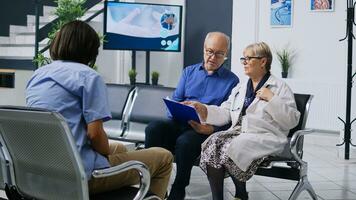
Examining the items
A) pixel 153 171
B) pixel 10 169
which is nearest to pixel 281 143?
pixel 153 171

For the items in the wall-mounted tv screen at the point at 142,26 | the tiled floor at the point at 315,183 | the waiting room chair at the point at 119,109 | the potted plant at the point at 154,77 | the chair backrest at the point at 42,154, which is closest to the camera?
the chair backrest at the point at 42,154

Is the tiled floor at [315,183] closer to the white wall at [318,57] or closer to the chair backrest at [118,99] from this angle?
the white wall at [318,57]

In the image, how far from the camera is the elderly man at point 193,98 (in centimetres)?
315

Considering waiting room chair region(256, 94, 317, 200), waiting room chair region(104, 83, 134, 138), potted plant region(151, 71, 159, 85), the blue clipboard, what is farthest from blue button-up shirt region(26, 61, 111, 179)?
potted plant region(151, 71, 159, 85)

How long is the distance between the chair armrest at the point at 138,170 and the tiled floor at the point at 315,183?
1.73 meters

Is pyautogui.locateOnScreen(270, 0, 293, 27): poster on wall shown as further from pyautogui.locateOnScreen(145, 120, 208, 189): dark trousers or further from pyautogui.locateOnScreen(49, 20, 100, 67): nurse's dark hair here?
pyautogui.locateOnScreen(49, 20, 100, 67): nurse's dark hair

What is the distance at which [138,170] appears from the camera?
203 cm

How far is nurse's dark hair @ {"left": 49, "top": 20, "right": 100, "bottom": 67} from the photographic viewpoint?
2041 mm

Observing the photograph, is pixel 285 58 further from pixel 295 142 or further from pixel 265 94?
pixel 295 142

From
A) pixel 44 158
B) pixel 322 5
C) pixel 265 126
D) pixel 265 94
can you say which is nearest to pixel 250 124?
pixel 265 126

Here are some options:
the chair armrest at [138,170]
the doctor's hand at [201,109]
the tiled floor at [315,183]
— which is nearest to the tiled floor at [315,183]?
the tiled floor at [315,183]

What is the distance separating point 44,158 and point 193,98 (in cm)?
175

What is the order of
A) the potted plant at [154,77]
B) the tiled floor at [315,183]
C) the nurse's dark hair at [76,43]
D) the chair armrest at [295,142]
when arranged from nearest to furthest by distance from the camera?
1. the nurse's dark hair at [76,43]
2. the chair armrest at [295,142]
3. the tiled floor at [315,183]
4. the potted plant at [154,77]

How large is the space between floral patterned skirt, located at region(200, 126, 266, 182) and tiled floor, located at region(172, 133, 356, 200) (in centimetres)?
73
